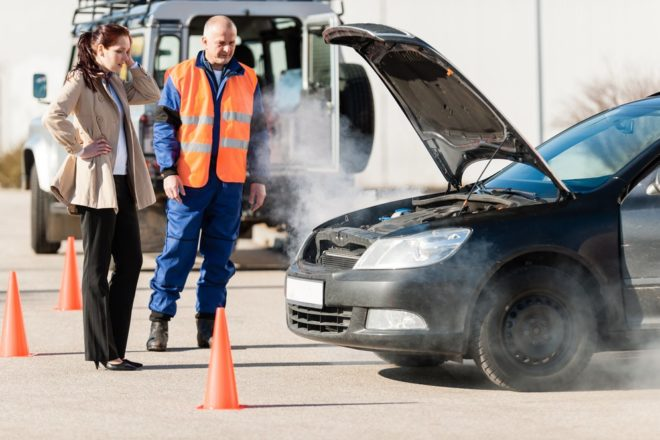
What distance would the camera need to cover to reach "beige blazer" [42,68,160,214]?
816cm

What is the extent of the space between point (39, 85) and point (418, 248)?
8.86 m

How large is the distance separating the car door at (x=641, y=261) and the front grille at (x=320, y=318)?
141 centimetres

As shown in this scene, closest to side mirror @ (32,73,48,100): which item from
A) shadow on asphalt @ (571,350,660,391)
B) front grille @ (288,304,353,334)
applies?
front grille @ (288,304,353,334)

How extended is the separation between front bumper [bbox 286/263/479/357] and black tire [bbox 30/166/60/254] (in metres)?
9.03

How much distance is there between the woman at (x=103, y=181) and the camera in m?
8.19

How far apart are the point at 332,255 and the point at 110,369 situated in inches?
56.4

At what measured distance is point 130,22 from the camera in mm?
14641

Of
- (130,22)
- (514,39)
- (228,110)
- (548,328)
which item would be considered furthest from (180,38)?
(514,39)

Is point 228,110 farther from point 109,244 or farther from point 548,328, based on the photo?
point 548,328

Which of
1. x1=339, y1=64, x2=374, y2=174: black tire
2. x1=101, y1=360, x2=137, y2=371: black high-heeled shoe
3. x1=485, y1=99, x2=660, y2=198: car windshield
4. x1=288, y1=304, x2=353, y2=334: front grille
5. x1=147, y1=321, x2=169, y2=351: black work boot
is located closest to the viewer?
x1=288, y1=304, x2=353, y2=334: front grille

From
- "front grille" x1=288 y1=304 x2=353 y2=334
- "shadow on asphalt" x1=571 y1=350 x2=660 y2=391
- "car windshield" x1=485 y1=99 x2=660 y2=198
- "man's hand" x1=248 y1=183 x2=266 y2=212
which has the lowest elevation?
"shadow on asphalt" x1=571 y1=350 x2=660 y2=391

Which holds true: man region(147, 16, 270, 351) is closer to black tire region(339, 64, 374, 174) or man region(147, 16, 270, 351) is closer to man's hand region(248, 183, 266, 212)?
man's hand region(248, 183, 266, 212)

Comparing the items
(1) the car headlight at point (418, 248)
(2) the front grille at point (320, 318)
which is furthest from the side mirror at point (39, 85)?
(1) the car headlight at point (418, 248)

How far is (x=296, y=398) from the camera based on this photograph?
7379mm
